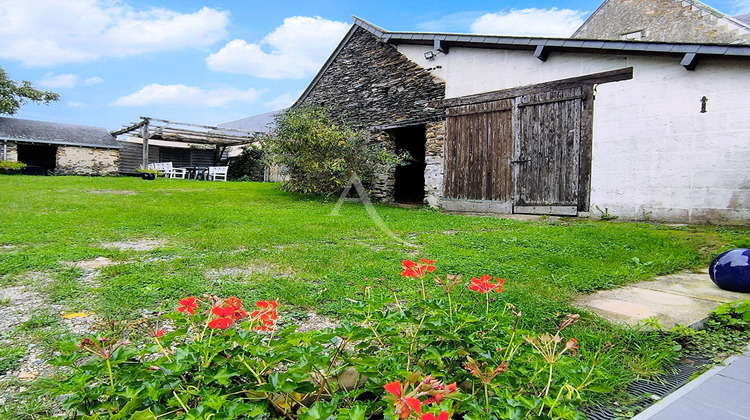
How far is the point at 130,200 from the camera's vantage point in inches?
325

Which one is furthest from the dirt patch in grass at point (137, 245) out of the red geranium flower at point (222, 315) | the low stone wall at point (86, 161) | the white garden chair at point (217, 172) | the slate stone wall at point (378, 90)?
the low stone wall at point (86, 161)

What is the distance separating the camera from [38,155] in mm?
20469

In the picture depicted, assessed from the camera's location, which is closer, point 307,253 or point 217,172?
point 307,253

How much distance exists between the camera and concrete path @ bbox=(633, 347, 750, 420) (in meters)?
1.14

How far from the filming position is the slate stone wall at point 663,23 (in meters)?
10.9

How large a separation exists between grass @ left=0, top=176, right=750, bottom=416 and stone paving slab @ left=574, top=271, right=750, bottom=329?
143 mm

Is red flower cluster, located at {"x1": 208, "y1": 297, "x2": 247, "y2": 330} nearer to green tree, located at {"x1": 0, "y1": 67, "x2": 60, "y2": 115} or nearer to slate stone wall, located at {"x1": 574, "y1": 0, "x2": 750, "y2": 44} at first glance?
slate stone wall, located at {"x1": 574, "y1": 0, "x2": 750, "y2": 44}

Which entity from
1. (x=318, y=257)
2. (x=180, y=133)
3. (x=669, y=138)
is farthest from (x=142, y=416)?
(x=180, y=133)

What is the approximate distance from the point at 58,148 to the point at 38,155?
2.68m

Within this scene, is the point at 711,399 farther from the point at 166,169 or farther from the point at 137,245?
the point at 166,169

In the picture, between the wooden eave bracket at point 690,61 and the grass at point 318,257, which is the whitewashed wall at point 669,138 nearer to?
the wooden eave bracket at point 690,61

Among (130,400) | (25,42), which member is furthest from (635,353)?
(25,42)

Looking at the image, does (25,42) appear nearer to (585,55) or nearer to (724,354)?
(585,55)

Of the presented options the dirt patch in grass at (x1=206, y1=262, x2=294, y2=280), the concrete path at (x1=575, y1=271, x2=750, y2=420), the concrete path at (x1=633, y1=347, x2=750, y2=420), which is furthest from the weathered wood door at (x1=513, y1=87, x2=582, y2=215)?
the concrete path at (x1=633, y1=347, x2=750, y2=420)
